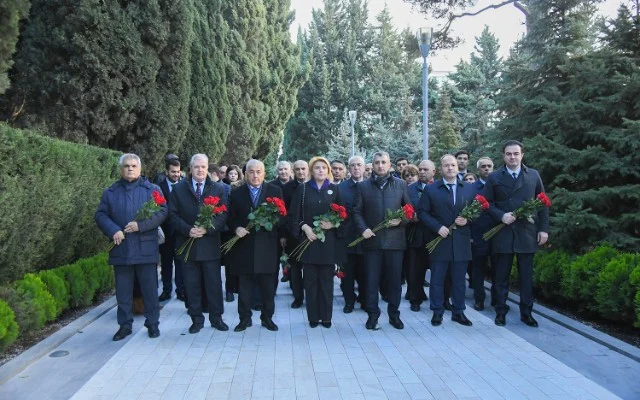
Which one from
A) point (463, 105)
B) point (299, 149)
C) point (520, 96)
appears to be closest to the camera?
point (520, 96)

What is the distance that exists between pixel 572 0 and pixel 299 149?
3521 cm

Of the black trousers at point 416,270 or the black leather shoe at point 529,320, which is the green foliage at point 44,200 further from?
the black leather shoe at point 529,320

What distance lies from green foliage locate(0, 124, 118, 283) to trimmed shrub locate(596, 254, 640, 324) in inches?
255

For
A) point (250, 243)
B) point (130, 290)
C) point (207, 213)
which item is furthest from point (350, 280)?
point (130, 290)

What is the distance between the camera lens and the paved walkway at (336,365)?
4734mm

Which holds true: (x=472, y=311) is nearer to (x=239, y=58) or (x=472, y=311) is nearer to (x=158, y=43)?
(x=158, y=43)

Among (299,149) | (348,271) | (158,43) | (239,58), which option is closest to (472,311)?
(348,271)

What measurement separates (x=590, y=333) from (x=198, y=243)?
178 inches

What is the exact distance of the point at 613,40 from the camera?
8.91 metres

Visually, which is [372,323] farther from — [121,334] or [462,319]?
[121,334]

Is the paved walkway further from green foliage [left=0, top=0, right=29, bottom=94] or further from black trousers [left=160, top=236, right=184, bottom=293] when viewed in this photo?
green foliage [left=0, top=0, right=29, bottom=94]

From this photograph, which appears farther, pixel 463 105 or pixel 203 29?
pixel 463 105

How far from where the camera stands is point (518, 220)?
696 centimetres

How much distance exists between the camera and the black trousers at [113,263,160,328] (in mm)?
6480
